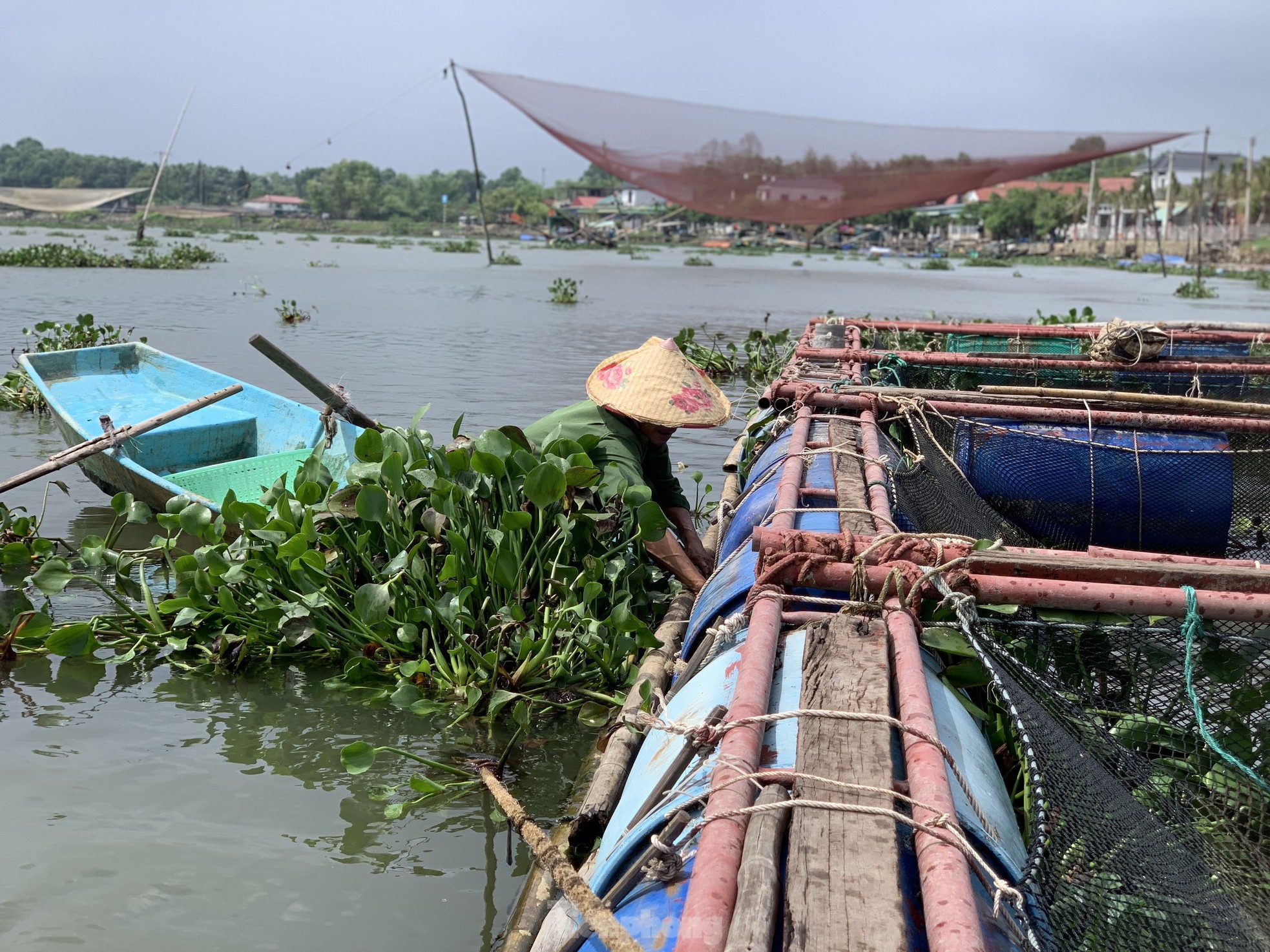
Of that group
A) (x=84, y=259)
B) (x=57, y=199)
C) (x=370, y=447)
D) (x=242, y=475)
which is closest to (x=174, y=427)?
(x=242, y=475)

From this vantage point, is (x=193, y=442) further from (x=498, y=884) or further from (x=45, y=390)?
(x=498, y=884)

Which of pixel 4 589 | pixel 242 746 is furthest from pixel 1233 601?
pixel 4 589

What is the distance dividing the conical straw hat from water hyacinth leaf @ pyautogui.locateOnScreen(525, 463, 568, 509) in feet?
1.40

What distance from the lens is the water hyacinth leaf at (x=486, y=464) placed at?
10.3ft

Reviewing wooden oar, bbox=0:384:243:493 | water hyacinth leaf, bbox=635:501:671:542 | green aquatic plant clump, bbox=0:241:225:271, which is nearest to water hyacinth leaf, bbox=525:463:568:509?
water hyacinth leaf, bbox=635:501:671:542

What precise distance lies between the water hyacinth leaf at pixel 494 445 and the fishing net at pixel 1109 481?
144cm

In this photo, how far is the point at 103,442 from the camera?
4.50 metres

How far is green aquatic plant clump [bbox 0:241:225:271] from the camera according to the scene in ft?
69.6

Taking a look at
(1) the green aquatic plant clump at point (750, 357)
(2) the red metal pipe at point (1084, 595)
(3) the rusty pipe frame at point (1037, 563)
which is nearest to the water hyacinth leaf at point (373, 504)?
(3) the rusty pipe frame at point (1037, 563)

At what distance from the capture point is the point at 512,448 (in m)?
3.22

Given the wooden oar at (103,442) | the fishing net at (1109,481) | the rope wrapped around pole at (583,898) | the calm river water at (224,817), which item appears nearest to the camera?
the rope wrapped around pole at (583,898)

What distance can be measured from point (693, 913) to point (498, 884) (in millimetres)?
1578

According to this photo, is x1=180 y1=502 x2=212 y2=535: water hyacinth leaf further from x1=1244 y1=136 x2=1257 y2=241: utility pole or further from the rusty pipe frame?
x1=1244 y1=136 x2=1257 y2=241: utility pole

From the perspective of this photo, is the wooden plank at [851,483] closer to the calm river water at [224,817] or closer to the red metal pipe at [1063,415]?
the red metal pipe at [1063,415]
